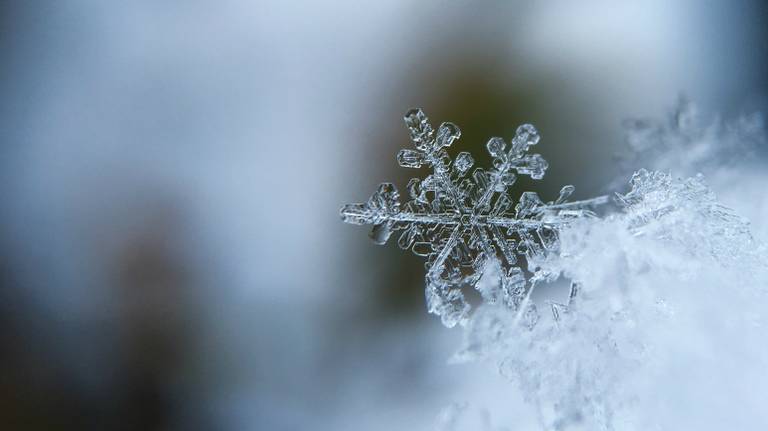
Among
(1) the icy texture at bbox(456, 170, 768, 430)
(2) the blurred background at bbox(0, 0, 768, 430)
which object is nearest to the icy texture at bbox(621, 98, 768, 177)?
(2) the blurred background at bbox(0, 0, 768, 430)

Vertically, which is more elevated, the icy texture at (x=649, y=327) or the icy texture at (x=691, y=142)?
the icy texture at (x=691, y=142)

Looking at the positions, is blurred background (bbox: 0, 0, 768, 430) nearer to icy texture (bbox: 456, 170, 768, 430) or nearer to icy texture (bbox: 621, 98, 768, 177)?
icy texture (bbox: 621, 98, 768, 177)

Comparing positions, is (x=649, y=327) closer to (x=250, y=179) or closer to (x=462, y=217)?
(x=462, y=217)

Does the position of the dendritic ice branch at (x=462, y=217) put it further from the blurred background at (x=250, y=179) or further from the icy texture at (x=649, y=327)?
the blurred background at (x=250, y=179)

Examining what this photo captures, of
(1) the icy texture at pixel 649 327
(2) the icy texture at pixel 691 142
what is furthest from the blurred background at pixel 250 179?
(1) the icy texture at pixel 649 327

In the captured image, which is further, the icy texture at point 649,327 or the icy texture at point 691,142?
the icy texture at point 691,142

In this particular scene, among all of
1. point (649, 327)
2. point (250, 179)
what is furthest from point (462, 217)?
point (250, 179)

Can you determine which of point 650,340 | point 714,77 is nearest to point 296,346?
point 650,340
